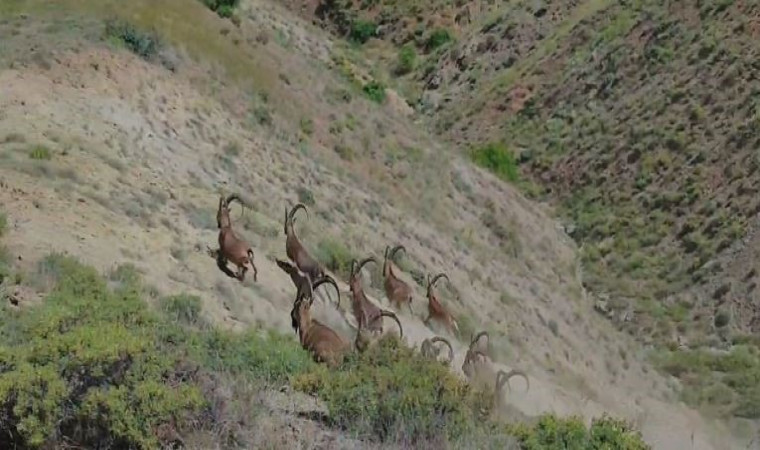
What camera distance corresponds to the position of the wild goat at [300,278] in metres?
15.9

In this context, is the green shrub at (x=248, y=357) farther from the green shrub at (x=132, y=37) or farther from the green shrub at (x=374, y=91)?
the green shrub at (x=374, y=91)

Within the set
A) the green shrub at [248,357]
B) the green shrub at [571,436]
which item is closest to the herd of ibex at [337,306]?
the green shrub at [248,357]

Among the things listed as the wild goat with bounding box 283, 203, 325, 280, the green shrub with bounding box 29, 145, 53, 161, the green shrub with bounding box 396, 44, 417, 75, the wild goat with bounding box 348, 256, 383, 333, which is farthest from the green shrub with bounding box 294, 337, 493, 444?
the green shrub with bounding box 396, 44, 417, 75

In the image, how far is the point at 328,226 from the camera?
936 inches

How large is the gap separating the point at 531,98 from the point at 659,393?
22.3 meters

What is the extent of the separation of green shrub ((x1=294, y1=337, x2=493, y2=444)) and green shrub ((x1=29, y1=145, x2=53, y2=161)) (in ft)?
26.7

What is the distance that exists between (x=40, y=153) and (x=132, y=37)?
7.77m

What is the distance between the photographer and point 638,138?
4178cm

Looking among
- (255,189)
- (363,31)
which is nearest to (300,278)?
(255,189)

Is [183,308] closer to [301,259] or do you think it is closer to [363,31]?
[301,259]

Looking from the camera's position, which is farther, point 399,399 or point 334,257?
point 334,257

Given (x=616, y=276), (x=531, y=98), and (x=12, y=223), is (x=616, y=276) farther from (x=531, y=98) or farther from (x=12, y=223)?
(x=12, y=223)

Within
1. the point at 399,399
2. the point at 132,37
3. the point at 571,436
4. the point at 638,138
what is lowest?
the point at 132,37

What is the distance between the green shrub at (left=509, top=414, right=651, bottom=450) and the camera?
9695 millimetres
